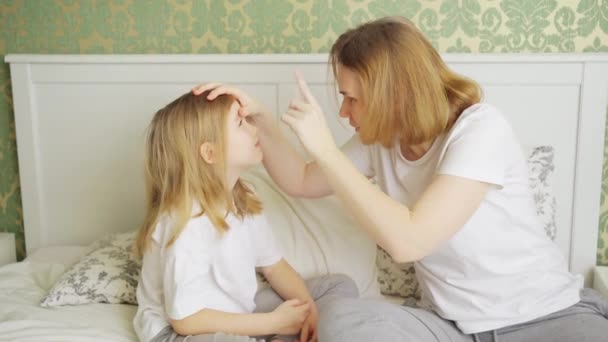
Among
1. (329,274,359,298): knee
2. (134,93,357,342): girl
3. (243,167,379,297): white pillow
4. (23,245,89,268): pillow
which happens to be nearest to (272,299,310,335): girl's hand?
(134,93,357,342): girl

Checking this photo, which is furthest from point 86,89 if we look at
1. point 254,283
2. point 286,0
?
point 254,283

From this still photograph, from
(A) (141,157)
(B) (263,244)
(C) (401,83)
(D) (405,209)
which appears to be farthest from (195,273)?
(A) (141,157)

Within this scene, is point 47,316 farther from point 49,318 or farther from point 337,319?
point 337,319

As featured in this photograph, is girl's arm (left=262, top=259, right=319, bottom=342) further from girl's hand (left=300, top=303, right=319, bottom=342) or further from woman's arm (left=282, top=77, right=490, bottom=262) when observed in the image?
woman's arm (left=282, top=77, right=490, bottom=262)

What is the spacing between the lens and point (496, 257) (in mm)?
1339

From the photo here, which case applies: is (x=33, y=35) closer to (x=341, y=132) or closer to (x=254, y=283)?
(x=341, y=132)

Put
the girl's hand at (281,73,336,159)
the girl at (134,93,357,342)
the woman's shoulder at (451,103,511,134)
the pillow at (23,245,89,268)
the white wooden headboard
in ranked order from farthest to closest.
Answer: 1. the pillow at (23,245,89,268)
2. the white wooden headboard
3. the girl at (134,93,357,342)
4. the woman's shoulder at (451,103,511,134)
5. the girl's hand at (281,73,336,159)

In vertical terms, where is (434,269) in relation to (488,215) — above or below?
below

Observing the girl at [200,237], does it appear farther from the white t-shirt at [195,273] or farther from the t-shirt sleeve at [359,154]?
the t-shirt sleeve at [359,154]

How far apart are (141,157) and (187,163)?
2.56 feet

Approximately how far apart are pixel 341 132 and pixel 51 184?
1028 millimetres

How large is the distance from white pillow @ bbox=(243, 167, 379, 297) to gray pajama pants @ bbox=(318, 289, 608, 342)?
1.22ft

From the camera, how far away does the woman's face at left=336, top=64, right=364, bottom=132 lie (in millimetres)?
1349

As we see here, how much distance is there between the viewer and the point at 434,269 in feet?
4.52
